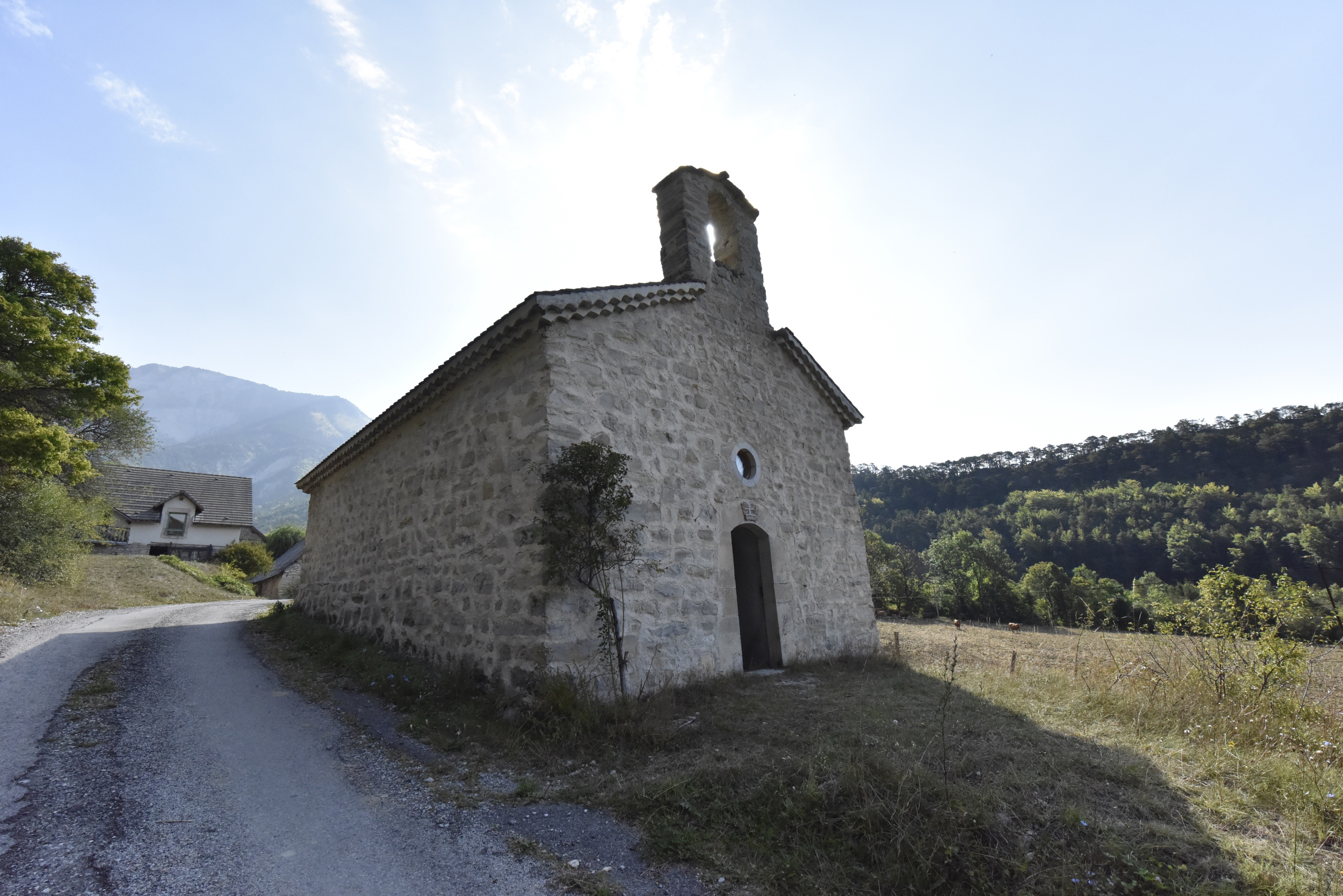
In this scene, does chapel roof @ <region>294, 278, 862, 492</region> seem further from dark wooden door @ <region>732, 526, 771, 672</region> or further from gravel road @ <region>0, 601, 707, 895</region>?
gravel road @ <region>0, 601, 707, 895</region>

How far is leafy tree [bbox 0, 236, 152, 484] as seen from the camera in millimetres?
10750

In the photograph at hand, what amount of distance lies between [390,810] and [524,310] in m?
4.81

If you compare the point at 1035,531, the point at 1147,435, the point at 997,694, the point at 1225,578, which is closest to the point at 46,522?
the point at 997,694

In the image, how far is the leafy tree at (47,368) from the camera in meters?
10.8

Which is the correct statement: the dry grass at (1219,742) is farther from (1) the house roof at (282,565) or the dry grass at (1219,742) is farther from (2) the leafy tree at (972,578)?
(1) the house roof at (282,565)

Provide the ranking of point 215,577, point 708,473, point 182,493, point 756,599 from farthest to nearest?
point 182,493
point 215,577
point 756,599
point 708,473

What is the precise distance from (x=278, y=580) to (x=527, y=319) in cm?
3241

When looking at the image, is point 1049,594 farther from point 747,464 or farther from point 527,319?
point 527,319

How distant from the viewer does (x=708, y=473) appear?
798cm

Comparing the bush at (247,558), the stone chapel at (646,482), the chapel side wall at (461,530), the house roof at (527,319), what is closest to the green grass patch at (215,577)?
the bush at (247,558)

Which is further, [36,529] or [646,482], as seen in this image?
[36,529]

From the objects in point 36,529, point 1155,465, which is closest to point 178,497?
point 36,529

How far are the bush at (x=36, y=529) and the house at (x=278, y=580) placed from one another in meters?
12.0

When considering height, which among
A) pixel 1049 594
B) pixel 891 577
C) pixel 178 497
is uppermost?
pixel 178 497
